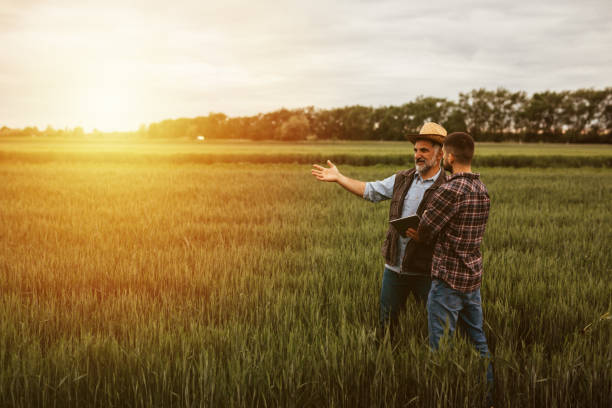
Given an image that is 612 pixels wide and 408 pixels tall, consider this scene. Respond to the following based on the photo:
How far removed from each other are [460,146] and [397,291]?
3.95ft

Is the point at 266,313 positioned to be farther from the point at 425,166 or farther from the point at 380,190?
the point at 425,166

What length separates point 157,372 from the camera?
2.24 meters

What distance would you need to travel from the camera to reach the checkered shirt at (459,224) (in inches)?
93.2

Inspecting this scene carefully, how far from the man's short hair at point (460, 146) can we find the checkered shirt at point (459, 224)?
0.34 feet

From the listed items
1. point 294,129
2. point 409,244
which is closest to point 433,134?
point 409,244

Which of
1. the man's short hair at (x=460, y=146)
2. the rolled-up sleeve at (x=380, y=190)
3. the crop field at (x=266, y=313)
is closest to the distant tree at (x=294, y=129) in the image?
the crop field at (x=266, y=313)

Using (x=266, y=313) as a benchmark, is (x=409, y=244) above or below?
above

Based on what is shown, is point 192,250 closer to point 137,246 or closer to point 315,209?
point 137,246

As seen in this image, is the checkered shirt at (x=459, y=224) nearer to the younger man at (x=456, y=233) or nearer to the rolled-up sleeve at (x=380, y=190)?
the younger man at (x=456, y=233)

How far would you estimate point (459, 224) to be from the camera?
7.92 ft

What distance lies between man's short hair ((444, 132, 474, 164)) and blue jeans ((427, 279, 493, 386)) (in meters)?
0.78

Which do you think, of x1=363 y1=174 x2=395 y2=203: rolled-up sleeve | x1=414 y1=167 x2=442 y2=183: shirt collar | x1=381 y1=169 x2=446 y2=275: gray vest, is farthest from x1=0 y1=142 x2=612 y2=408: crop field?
A: x1=414 y1=167 x2=442 y2=183: shirt collar

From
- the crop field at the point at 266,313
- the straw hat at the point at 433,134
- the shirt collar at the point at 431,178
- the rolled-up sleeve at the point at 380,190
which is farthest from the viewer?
the rolled-up sleeve at the point at 380,190

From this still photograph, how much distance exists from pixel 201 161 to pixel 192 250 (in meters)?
26.2
